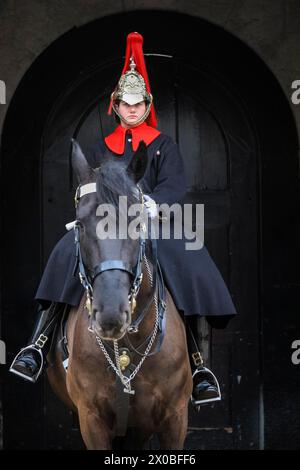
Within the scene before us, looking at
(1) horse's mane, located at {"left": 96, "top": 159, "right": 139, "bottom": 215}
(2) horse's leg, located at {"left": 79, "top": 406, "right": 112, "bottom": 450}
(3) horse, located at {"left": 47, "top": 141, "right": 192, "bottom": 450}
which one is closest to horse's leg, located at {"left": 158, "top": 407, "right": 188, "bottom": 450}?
(3) horse, located at {"left": 47, "top": 141, "right": 192, "bottom": 450}

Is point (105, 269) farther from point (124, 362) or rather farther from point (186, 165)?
point (186, 165)

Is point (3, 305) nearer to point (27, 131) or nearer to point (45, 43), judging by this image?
point (27, 131)

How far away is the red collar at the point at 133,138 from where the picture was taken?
20.2ft

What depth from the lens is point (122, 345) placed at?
5.19 metres

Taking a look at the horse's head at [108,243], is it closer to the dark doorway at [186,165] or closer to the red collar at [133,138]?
the red collar at [133,138]

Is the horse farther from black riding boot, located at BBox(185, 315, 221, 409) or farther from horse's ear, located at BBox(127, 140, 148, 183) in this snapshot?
black riding boot, located at BBox(185, 315, 221, 409)

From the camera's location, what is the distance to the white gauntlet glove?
205 inches

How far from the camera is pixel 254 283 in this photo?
7.84m

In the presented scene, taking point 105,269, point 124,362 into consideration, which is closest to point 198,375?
point 124,362

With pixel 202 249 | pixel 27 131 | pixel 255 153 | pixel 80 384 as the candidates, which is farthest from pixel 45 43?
pixel 80 384

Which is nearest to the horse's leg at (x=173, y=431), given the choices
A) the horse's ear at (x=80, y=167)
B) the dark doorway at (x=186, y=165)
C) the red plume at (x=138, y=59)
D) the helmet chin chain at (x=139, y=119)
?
the horse's ear at (x=80, y=167)

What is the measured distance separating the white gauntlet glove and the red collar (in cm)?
97

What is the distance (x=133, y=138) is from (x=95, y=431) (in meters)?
2.05

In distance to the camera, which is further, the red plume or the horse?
the red plume
